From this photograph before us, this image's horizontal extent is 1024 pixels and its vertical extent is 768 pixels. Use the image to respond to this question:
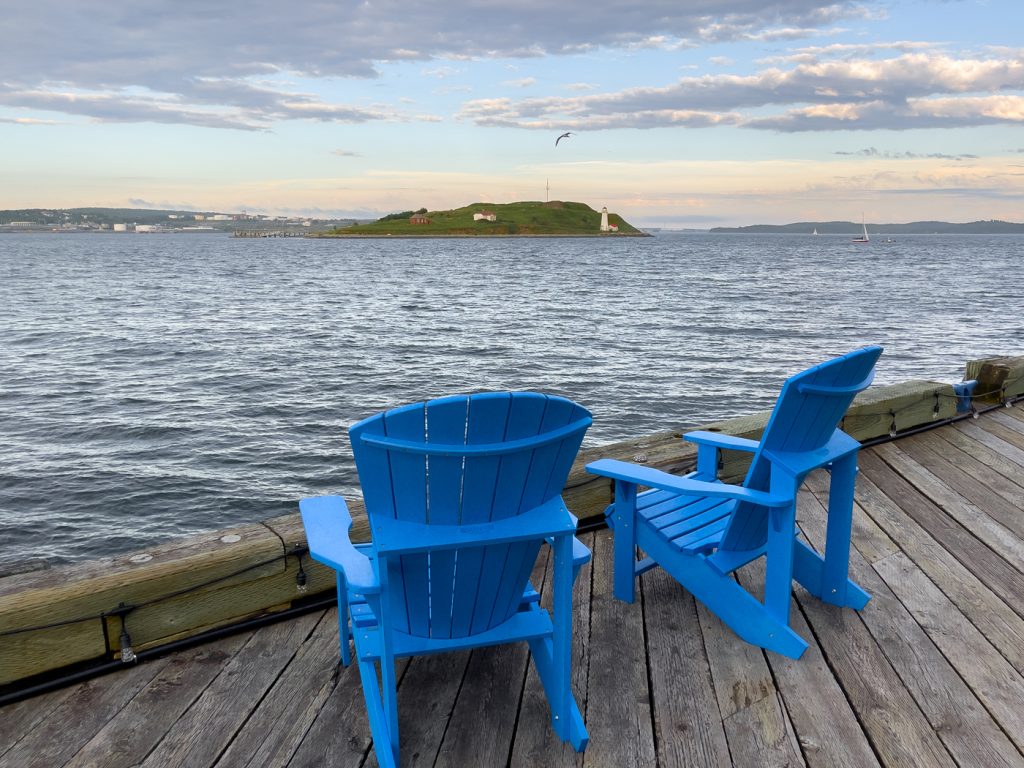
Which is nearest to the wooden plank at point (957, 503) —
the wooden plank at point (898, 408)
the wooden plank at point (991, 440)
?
the wooden plank at point (898, 408)

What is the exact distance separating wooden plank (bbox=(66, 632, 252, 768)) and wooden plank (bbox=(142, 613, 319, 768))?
0.03 meters

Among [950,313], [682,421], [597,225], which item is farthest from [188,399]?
[597,225]

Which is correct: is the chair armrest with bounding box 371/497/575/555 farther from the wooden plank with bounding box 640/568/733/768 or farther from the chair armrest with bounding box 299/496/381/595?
the wooden plank with bounding box 640/568/733/768

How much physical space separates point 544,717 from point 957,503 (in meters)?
2.83

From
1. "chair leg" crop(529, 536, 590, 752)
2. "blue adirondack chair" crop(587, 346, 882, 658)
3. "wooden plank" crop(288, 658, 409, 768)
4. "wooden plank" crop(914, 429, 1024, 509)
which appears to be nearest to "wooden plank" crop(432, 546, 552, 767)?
"chair leg" crop(529, 536, 590, 752)

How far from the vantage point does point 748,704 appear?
2557 mm

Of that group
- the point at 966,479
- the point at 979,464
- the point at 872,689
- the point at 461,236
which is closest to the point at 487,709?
the point at 872,689

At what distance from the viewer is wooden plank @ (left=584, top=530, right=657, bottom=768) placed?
233 cm

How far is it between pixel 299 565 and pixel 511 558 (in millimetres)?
1154

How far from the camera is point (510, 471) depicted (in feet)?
7.04

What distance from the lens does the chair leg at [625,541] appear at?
10.5ft

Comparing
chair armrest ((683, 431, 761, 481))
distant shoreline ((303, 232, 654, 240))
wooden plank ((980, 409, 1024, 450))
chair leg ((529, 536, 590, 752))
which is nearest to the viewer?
chair leg ((529, 536, 590, 752))

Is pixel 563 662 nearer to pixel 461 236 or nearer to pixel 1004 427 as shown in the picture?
pixel 1004 427

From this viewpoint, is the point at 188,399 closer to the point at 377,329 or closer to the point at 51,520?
the point at 51,520
